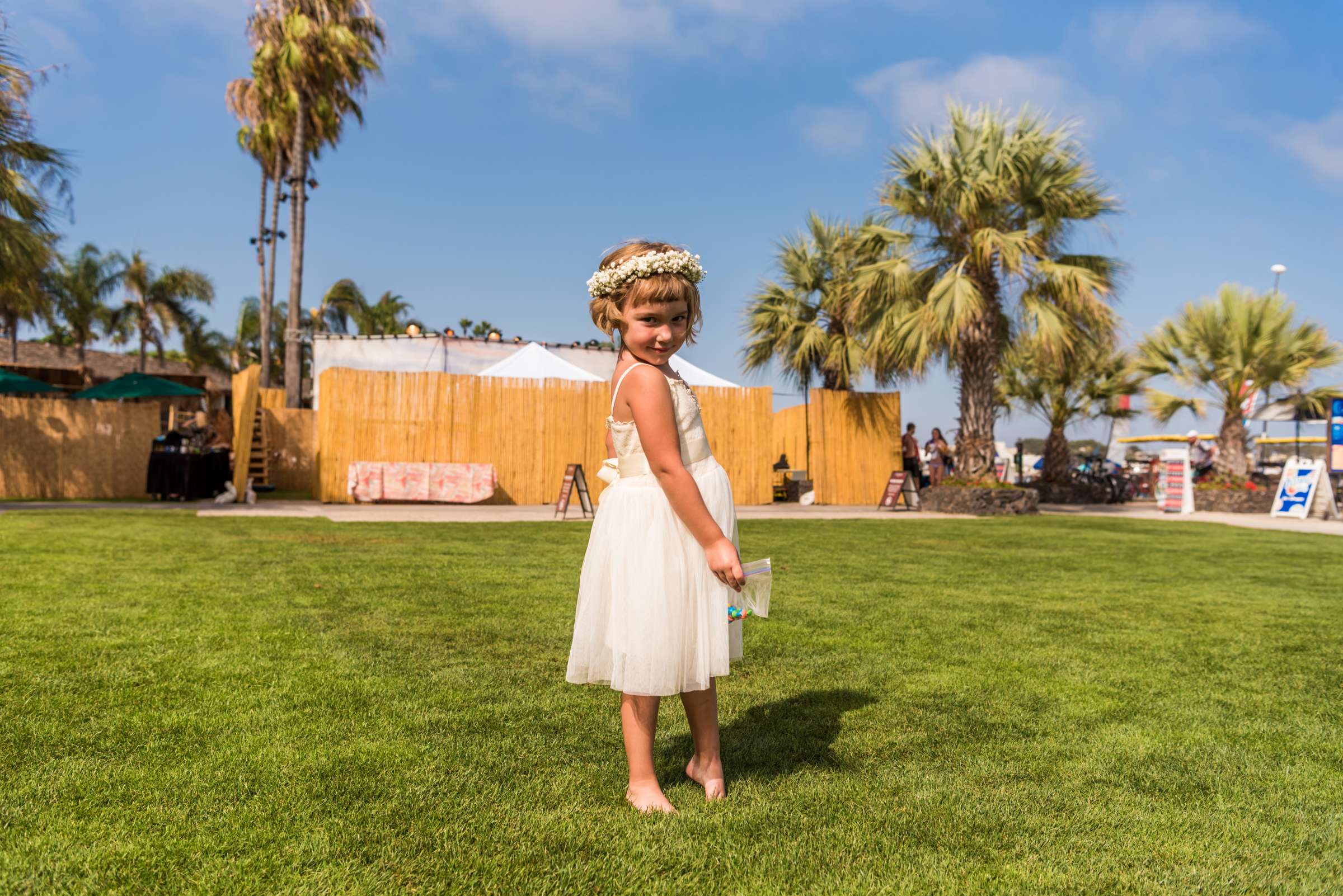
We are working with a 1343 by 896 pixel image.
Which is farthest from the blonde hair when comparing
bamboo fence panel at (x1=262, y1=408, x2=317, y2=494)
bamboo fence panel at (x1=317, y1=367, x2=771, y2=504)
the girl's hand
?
bamboo fence panel at (x1=262, y1=408, x2=317, y2=494)

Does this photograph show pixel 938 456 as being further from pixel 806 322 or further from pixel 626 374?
pixel 626 374

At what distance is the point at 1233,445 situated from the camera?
59.8 feet

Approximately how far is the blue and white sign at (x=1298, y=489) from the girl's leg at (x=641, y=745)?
1690 cm

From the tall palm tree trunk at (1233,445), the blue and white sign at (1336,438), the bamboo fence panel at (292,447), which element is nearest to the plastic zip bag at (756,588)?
the blue and white sign at (1336,438)

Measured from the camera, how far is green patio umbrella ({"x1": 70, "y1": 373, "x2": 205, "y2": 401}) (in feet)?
51.9

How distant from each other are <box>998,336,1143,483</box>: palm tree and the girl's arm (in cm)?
1955

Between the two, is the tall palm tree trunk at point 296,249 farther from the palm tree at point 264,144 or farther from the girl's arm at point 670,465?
the girl's arm at point 670,465

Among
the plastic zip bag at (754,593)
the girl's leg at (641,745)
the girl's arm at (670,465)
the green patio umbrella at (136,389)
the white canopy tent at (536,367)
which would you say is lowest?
the girl's leg at (641,745)

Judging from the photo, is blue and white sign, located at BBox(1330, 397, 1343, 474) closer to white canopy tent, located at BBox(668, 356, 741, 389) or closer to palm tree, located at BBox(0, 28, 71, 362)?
white canopy tent, located at BBox(668, 356, 741, 389)

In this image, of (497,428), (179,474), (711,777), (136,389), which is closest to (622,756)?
(711,777)

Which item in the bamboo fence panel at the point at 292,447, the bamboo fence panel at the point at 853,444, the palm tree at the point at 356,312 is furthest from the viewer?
the palm tree at the point at 356,312

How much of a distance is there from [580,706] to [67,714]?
1.64 m

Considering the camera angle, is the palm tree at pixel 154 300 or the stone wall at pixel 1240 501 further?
the palm tree at pixel 154 300

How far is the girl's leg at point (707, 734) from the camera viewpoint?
93.8 inches
